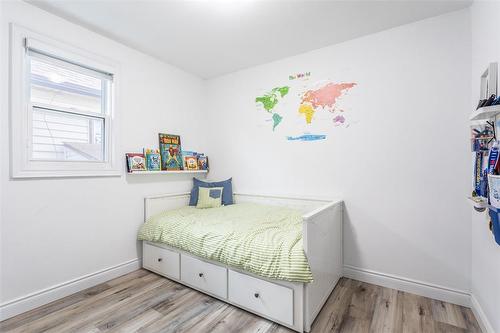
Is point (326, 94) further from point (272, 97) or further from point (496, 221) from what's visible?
point (496, 221)

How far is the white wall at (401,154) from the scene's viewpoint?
1.84m

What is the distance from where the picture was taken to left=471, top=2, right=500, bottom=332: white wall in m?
1.35

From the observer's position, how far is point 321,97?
2439 mm

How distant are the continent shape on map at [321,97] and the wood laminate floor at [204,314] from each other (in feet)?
5.68

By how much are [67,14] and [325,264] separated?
289cm

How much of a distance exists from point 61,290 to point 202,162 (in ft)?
6.26

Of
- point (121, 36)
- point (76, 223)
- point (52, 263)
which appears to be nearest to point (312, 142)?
point (121, 36)

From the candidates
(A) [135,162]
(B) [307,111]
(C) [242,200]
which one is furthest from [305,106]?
(A) [135,162]

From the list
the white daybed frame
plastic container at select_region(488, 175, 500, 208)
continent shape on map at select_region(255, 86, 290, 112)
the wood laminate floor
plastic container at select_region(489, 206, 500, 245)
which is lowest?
the wood laminate floor

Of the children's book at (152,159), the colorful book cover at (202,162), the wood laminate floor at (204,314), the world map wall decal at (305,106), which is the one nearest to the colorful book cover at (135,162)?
the children's book at (152,159)

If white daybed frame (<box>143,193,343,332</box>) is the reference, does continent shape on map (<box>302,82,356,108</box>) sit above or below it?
above

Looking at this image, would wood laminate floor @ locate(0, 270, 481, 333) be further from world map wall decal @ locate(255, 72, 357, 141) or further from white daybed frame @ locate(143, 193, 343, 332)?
world map wall decal @ locate(255, 72, 357, 141)

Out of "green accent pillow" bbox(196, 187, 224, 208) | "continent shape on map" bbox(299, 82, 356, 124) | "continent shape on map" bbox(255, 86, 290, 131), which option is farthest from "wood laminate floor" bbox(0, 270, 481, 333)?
"continent shape on map" bbox(255, 86, 290, 131)

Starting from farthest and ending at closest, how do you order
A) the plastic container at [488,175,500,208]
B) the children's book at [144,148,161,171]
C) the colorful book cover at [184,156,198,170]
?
1. the colorful book cover at [184,156,198,170]
2. the children's book at [144,148,161,171]
3. the plastic container at [488,175,500,208]
